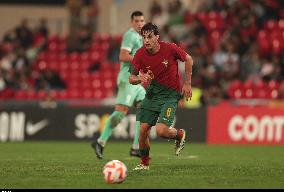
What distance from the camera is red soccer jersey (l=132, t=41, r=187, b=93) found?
1152cm

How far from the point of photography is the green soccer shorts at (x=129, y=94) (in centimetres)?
1437

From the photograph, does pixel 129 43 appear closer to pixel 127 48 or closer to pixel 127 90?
pixel 127 48

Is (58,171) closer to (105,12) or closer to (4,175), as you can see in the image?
(4,175)

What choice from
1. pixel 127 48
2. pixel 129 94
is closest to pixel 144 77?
pixel 127 48

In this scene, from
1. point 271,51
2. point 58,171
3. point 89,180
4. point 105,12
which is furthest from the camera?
point 105,12

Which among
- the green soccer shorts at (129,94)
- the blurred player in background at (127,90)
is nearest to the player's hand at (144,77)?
the blurred player in background at (127,90)

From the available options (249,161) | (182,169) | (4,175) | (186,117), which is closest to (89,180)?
(4,175)

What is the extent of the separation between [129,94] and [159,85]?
106 inches

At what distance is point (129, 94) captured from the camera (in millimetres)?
14367

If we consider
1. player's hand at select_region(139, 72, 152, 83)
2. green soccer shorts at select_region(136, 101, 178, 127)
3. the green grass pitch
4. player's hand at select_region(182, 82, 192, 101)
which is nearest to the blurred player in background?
the green grass pitch

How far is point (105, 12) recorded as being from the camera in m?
29.9

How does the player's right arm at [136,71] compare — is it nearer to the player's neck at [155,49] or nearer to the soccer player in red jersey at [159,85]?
the soccer player in red jersey at [159,85]

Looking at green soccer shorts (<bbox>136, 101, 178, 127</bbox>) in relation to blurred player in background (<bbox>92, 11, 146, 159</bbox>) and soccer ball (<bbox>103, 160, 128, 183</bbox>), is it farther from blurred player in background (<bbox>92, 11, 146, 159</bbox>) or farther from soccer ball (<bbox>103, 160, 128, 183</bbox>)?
blurred player in background (<bbox>92, 11, 146, 159</bbox>)

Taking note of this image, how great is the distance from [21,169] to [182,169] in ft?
7.50
